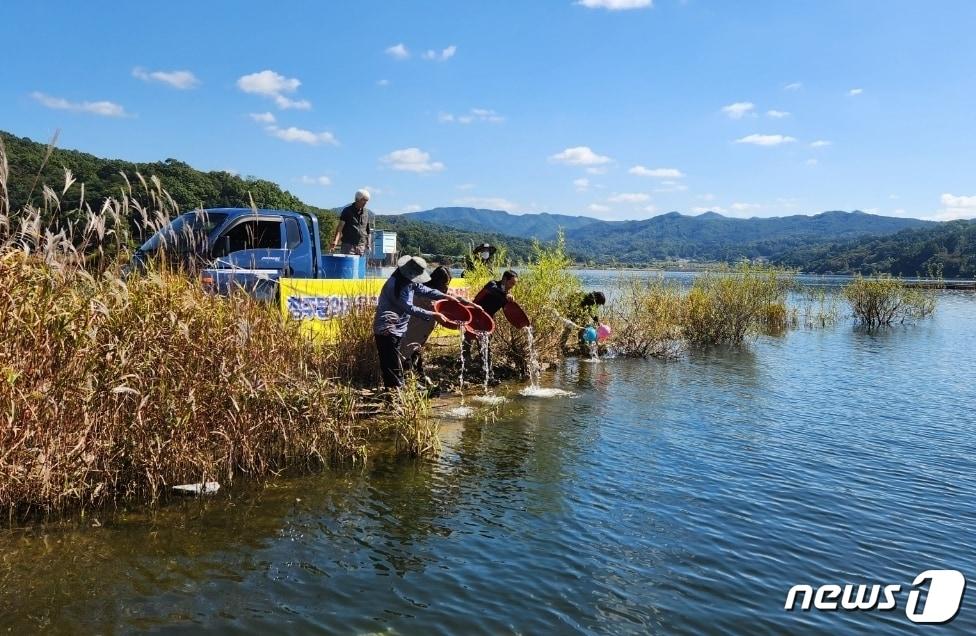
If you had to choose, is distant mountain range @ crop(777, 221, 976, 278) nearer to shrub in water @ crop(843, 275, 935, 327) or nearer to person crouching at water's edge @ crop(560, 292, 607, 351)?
shrub in water @ crop(843, 275, 935, 327)

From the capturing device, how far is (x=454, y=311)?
9.82 metres

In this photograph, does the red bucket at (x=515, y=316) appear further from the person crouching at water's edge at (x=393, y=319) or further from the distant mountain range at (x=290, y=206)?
the person crouching at water's edge at (x=393, y=319)

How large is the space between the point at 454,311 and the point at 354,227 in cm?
433

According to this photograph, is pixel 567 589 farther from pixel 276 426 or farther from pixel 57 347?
pixel 57 347

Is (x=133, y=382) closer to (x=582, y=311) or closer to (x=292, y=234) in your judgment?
(x=292, y=234)

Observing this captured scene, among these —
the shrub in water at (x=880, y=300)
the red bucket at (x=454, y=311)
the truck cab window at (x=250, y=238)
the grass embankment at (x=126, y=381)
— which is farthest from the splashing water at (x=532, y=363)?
the shrub in water at (x=880, y=300)

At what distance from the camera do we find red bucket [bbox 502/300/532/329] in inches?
480

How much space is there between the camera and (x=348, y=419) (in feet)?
23.2

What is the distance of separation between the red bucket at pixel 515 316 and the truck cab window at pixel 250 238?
14.4 ft

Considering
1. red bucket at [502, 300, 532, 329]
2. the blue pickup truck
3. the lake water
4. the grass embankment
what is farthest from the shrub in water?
the grass embankment

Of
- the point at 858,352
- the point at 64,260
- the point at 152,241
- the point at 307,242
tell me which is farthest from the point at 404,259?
the point at 858,352

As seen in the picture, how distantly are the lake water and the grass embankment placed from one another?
0.38 meters

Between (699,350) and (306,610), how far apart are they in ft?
54.4

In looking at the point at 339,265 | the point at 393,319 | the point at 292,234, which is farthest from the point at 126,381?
the point at 339,265
